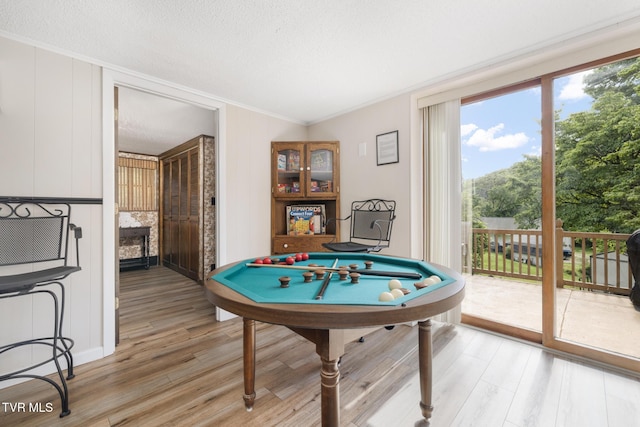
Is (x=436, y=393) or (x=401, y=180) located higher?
(x=401, y=180)

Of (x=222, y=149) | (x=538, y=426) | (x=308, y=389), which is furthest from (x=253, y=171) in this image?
(x=538, y=426)

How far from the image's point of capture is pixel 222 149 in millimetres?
2887

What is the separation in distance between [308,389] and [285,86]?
102 inches

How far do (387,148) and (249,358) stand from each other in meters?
2.38

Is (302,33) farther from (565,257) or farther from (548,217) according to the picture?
(565,257)

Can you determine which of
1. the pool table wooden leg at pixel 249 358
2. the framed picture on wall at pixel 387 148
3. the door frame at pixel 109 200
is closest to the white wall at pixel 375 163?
the framed picture on wall at pixel 387 148

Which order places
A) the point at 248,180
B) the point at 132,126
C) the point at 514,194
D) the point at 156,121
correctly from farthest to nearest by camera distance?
the point at 132,126, the point at 156,121, the point at 248,180, the point at 514,194

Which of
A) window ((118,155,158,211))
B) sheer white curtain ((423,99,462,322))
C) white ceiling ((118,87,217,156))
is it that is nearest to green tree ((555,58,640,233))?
sheer white curtain ((423,99,462,322))

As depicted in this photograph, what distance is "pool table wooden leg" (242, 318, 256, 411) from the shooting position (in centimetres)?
145

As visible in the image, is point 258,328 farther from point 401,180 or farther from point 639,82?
point 639,82

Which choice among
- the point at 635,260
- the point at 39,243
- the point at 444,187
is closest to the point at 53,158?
the point at 39,243

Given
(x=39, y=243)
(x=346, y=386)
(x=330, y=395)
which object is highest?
(x=39, y=243)

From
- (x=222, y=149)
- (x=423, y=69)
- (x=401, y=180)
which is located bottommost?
(x=401, y=180)

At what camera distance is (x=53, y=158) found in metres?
1.96
